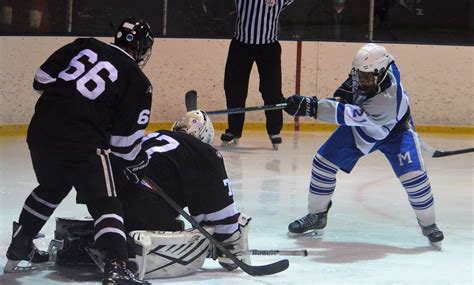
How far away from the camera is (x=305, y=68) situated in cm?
841

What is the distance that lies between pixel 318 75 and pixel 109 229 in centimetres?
497

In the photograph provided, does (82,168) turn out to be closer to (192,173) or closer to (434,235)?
(192,173)

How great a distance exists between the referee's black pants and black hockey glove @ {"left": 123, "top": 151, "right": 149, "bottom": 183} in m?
3.84

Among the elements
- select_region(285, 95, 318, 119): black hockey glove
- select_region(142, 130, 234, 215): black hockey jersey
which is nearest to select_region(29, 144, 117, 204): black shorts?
select_region(142, 130, 234, 215): black hockey jersey

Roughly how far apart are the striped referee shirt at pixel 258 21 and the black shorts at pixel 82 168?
13.1ft

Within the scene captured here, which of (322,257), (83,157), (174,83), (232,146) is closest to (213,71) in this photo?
(174,83)

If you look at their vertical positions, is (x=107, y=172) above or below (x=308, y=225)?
above

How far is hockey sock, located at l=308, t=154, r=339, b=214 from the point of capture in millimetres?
4883

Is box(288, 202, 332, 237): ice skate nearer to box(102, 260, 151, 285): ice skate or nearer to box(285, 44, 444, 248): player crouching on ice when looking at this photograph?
box(285, 44, 444, 248): player crouching on ice

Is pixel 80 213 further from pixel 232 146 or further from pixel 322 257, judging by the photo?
pixel 232 146

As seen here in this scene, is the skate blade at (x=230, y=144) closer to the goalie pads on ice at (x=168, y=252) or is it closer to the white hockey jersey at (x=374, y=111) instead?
the white hockey jersey at (x=374, y=111)

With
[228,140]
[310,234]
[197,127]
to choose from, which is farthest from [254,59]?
[197,127]

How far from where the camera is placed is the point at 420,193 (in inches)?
187

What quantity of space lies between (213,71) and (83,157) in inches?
184
